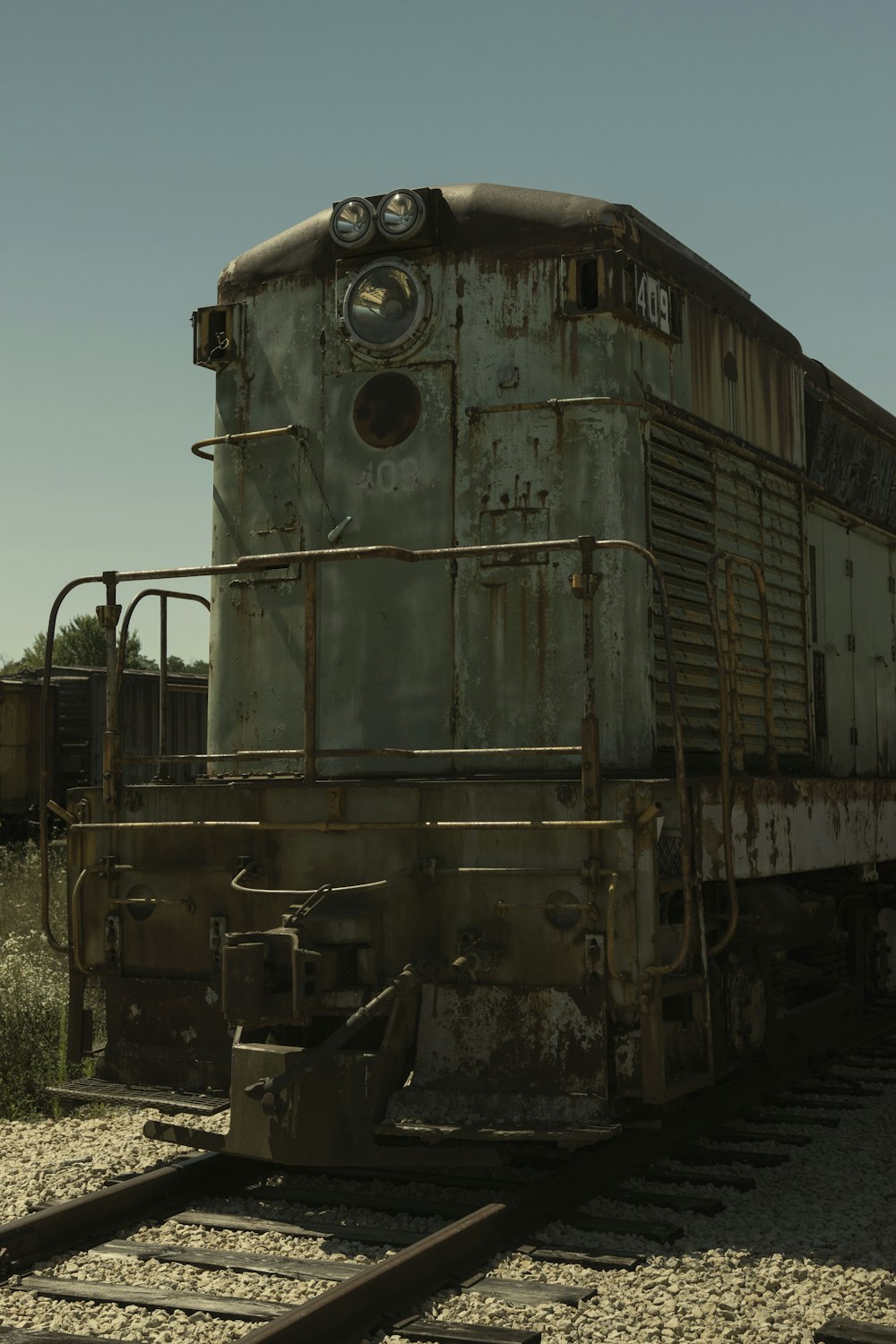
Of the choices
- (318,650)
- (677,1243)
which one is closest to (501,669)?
(318,650)

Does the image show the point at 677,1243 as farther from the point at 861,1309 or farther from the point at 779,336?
the point at 779,336

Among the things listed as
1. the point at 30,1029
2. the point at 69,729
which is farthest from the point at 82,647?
the point at 30,1029

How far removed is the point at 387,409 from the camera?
643 cm

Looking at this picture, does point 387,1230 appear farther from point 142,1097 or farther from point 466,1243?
point 142,1097

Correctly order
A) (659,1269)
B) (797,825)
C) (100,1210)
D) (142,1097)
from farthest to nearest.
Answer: (797,825) < (142,1097) < (100,1210) < (659,1269)

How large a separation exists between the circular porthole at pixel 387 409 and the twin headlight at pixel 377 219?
61 centimetres

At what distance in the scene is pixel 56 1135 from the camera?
21.4ft

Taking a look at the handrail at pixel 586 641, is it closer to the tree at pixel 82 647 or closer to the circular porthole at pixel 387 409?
the circular porthole at pixel 387 409

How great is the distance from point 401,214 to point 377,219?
11cm

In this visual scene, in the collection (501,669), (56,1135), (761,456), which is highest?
(761,456)

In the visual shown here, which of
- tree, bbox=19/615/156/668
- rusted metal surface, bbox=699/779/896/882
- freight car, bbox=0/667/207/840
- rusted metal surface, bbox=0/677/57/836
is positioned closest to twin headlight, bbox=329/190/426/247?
rusted metal surface, bbox=699/779/896/882

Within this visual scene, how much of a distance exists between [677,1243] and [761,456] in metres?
4.21

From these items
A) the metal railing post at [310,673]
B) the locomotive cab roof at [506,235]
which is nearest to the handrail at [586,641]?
the metal railing post at [310,673]

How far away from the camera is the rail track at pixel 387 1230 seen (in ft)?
13.1
